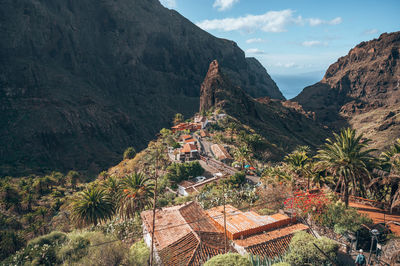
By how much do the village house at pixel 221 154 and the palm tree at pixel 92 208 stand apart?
32245 mm

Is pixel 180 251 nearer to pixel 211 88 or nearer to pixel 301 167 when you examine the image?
pixel 301 167

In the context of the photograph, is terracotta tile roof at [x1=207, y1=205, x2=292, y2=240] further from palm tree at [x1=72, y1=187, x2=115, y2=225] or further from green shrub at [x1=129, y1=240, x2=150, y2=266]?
palm tree at [x1=72, y1=187, x2=115, y2=225]

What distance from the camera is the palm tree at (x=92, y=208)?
30344mm

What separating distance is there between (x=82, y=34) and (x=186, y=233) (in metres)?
184

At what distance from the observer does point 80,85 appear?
145750mm

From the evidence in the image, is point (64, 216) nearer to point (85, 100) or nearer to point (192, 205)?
point (192, 205)

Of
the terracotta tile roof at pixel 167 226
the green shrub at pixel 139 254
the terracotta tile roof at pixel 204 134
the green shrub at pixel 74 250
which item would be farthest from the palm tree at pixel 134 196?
the terracotta tile roof at pixel 204 134

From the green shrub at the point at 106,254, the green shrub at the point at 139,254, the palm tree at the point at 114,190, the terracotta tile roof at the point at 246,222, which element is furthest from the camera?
the palm tree at the point at 114,190

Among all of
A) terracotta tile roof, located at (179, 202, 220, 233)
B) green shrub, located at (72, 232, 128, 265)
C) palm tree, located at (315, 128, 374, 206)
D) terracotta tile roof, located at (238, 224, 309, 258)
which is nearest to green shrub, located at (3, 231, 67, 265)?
green shrub, located at (72, 232, 128, 265)

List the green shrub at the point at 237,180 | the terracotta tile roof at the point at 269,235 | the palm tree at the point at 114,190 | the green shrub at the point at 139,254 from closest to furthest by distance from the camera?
the green shrub at the point at 139,254 < the terracotta tile roof at the point at 269,235 < the palm tree at the point at 114,190 < the green shrub at the point at 237,180

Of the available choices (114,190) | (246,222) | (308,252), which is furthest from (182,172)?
(308,252)

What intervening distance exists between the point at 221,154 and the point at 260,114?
67.4 meters

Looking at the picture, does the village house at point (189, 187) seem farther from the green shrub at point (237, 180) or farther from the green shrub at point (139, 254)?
the green shrub at point (139, 254)

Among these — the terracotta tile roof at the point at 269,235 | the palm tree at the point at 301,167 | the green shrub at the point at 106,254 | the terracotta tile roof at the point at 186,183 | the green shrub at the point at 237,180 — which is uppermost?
the palm tree at the point at 301,167
